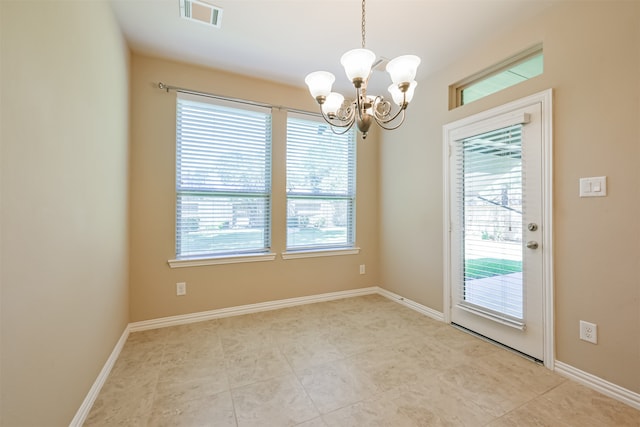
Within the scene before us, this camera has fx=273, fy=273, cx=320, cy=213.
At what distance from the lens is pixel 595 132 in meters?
1.77

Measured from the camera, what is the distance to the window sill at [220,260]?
2777mm

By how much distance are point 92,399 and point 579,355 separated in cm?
314

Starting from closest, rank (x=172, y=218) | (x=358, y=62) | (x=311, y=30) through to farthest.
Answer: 1. (x=358, y=62)
2. (x=311, y=30)
3. (x=172, y=218)

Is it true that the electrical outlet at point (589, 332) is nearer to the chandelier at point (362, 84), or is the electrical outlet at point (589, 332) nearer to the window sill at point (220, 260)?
the chandelier at point (362, 84)

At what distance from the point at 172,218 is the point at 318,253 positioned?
5.54 feet

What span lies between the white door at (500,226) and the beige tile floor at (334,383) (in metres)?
0.25

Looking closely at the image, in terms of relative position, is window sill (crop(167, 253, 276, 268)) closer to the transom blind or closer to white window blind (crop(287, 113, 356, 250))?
white window blind (crop(287, 113, 356, 250))

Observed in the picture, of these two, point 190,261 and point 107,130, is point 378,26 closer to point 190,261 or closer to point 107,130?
point 107,130

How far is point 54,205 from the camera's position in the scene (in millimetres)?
1258

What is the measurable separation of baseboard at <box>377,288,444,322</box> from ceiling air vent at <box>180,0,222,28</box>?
11.1 ft

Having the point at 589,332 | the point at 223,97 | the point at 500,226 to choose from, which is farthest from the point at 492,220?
the point at 223,97

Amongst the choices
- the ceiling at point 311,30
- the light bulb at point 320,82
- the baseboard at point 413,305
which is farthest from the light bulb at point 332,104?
the baseboard at point 413,305

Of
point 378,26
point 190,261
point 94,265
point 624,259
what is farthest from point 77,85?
point 624,259

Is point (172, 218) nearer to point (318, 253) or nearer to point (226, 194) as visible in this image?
point (226, 194)
